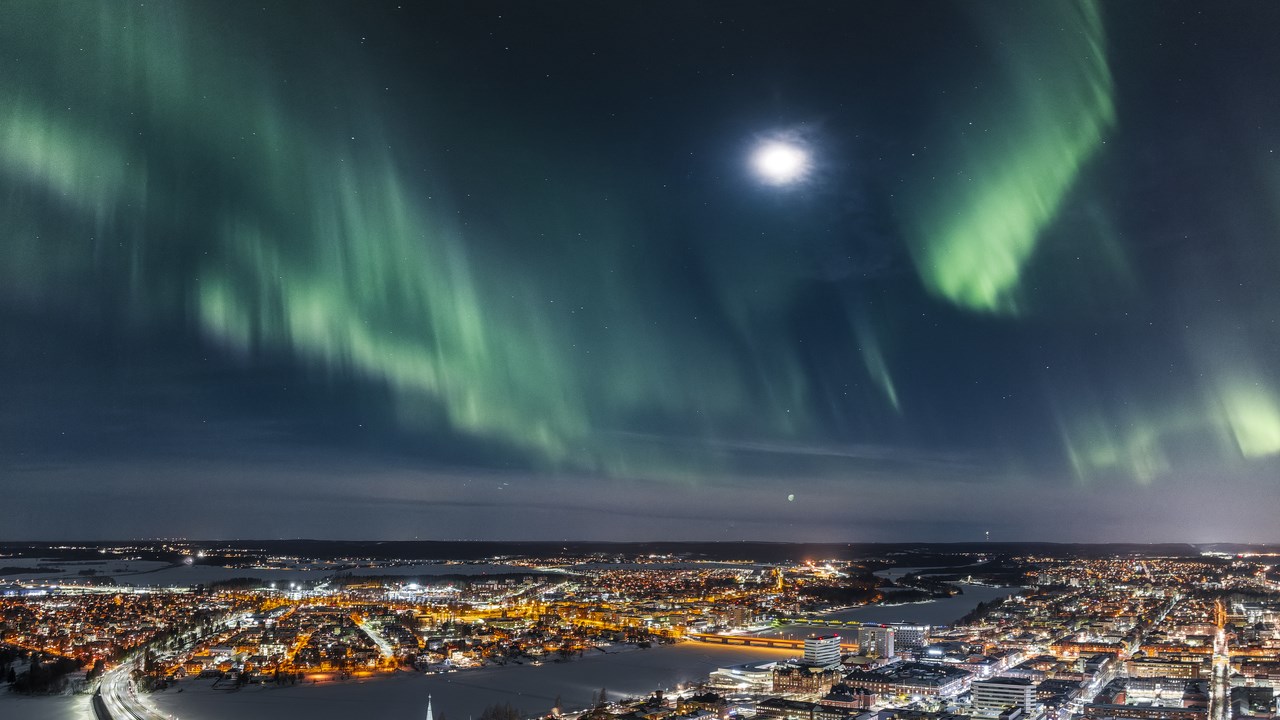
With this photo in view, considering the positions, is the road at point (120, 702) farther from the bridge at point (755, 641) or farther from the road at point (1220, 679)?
the road at point (1220, 679)

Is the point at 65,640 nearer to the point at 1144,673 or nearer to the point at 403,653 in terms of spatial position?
the point at 403,653

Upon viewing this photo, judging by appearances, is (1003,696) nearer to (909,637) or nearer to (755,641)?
(909,637)

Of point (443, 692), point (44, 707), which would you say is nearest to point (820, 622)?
point (443, 692)

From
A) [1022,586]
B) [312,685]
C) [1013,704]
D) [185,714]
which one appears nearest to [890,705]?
[1013,704]

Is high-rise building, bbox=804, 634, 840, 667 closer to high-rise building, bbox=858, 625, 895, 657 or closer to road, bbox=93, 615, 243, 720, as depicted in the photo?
high-rise building, bbox=858, 625, 895, 657

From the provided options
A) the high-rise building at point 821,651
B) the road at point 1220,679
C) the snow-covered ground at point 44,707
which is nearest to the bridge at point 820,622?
the high-rise building at point 821,651

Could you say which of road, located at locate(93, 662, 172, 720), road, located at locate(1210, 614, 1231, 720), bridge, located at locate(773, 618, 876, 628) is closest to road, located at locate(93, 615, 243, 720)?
road, located at locate(93, 662, 172, 720)
